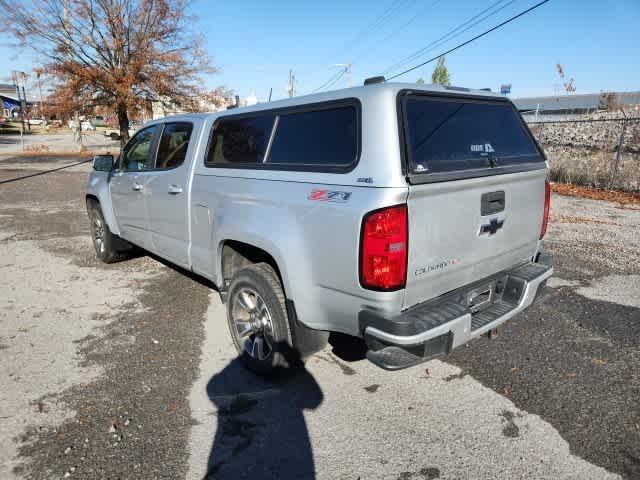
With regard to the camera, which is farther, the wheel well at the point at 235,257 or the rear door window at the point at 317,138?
the wheel well at the point at 235,257

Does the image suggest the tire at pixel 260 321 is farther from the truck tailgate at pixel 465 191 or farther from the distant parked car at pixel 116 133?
the distant parked car at pixel 116 133

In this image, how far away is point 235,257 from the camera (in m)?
3.57

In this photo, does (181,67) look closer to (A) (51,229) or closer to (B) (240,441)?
(A) (51,229)

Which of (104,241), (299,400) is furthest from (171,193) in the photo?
(104,241)

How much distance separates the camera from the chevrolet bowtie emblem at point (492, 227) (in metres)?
2.80

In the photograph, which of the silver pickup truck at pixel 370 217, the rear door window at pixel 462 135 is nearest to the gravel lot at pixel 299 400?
the silver pickup truck at pixel 370 217

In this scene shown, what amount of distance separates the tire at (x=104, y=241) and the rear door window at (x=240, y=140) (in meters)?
2.84

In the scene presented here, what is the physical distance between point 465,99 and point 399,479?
8.09 feet

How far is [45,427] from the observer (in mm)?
2723

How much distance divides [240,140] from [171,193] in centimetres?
101

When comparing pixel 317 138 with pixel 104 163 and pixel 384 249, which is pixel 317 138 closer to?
pixel 384 249

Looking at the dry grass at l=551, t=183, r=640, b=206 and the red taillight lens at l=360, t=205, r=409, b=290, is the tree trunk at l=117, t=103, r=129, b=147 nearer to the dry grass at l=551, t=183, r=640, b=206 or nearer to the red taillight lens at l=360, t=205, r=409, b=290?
the dry grass at l=551, t=183, r=640, b=206

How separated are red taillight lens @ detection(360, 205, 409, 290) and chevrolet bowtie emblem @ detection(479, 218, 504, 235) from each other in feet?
2.38

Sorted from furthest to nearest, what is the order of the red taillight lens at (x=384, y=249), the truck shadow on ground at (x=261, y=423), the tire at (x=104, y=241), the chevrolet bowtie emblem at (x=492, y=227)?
the tire at (x=104, y=241) < the chevrolet bowtie emblem at (x=492, y=227) < the truck shadow on ground at (x=261, y=423) < the red taillight lens at (x=384, y=249)
